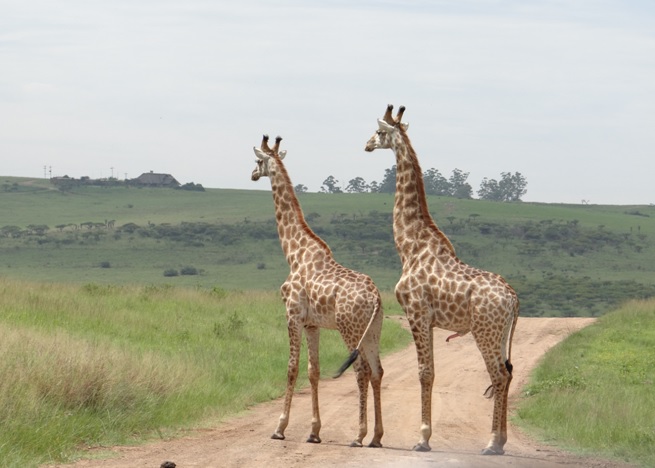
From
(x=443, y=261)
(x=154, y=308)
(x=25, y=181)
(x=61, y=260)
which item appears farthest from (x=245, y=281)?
(x=25, y=181)

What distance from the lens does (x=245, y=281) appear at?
59.8m

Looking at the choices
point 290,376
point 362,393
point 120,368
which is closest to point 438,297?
point 362,393

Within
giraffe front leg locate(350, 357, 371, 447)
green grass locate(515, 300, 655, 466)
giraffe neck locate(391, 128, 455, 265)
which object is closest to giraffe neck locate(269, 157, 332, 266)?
giraffe neck locate(391, 128, 455, 265)

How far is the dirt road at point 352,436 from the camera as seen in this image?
1036cm

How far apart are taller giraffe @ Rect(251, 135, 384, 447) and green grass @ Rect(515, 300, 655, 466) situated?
2.26m

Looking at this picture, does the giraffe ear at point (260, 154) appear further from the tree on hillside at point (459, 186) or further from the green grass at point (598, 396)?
the tree on hillside at point (459, 186)

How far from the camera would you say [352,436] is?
483 inches

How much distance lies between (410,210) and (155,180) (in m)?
109

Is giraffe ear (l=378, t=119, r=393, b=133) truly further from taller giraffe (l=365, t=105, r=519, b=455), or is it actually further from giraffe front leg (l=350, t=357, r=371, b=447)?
giraffe front leg (l=350, t=357, r=371, b=447)

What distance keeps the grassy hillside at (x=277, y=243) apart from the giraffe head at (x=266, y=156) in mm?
34561

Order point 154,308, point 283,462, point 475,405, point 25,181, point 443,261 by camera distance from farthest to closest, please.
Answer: point 25,181, point 154,308, point 475,405, point 443,261, point 283,462

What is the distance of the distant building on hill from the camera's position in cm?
11794

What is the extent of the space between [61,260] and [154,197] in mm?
39189

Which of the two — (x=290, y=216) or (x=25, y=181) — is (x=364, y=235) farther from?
(x=290, y=216)
